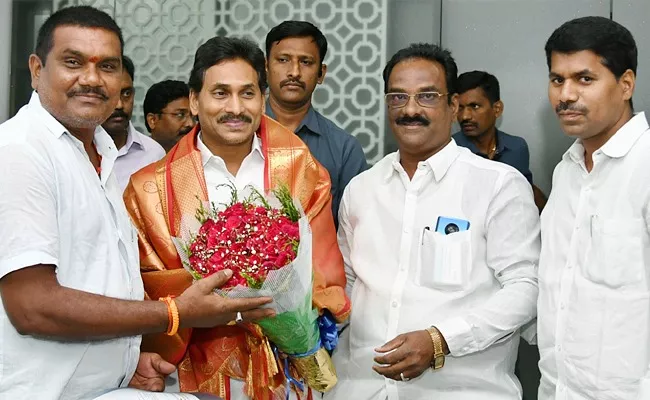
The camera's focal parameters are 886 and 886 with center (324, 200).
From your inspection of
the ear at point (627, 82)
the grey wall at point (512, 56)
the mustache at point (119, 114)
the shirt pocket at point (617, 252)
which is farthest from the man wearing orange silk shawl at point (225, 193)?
the grey wall at point (512, 56)

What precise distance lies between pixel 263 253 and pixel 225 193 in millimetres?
662

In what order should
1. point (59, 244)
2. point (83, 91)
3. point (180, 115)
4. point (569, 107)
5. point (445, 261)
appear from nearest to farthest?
point (59, 244) < point (83, 91) < point (569, 107) < point (445, 261) < point (180, 115)

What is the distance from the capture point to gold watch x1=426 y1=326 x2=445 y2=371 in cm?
297

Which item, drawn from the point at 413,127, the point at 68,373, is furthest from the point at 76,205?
the point at 413,127

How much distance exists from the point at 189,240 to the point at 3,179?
1.91ft

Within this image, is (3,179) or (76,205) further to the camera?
(76,205)

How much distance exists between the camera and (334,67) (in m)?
5.65

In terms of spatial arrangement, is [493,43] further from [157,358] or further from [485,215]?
[157,358]

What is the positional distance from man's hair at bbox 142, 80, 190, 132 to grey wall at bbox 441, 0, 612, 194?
178 cm

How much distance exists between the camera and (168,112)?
515 cm

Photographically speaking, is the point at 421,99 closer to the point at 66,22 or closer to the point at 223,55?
the point at 223,55

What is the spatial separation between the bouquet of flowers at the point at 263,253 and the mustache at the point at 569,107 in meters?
0.91

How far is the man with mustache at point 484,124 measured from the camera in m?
5.38

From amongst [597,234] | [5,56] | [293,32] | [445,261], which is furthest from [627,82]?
[5,56]
